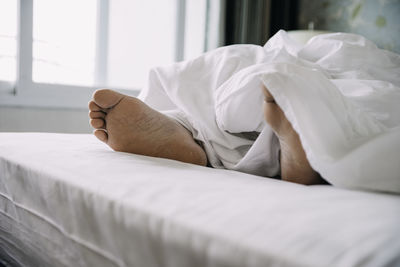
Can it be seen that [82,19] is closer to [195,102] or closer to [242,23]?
[242,23]

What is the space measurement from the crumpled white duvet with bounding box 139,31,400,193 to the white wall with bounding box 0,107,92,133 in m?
1.10

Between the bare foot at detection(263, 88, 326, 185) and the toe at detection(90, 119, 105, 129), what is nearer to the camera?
the bare foot at detection(263, 88, 326, 185)

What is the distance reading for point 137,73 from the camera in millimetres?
2375

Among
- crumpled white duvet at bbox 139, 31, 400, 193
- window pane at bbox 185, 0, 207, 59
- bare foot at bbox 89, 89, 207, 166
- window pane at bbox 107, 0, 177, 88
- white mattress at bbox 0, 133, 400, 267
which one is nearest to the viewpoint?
white mattress at bbox 0, 133, 400, 267

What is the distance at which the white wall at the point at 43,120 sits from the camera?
177 centimetres

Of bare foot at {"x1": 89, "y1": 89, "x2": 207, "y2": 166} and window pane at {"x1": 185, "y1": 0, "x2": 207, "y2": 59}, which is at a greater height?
window pane at {"x1": 185, "y1": 0, "x2": 207, "y2": 59}

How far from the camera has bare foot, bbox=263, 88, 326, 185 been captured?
0.49 metres

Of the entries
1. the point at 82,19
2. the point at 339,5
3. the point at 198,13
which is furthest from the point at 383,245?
the point at 339,5

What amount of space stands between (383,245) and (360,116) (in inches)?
11.9

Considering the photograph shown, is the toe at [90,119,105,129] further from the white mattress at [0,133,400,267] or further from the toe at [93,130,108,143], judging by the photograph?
the white mattress at [0,133,400,267]

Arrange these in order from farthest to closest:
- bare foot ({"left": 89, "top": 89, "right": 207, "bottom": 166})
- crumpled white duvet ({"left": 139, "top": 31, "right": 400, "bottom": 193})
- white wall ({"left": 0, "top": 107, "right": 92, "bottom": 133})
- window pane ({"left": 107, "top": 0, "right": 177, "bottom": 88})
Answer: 1. window pane ({"left": 107, "top": 0, "right": 177, "bottom": 88})
2. white wall ({"left": 0, "top": 107, "right": 92, "bottom": 133})
3. bare foot ({"left": 89, "top": 89, "right": 207, "bottom": 166})
4. crumpled white duvet ({"left": 139, "top": 31, "right": 400, "bottom": 193})

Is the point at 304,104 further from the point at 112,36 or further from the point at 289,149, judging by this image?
the point at 112,36

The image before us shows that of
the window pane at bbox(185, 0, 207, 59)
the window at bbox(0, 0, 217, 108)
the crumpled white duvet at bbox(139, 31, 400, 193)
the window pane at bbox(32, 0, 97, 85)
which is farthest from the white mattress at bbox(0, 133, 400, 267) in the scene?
the window pane at bbox(185, 0, 207, 59)

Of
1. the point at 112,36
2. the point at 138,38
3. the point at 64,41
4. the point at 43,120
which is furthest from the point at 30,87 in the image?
the point at 138,38
